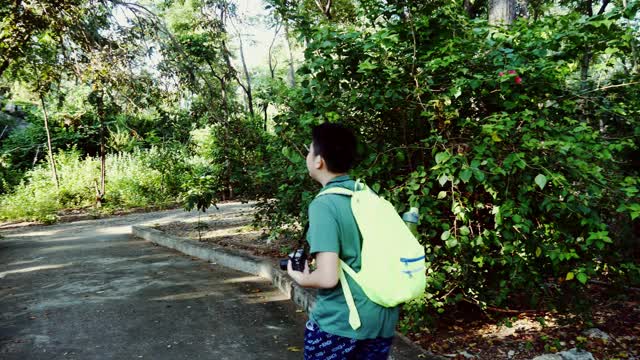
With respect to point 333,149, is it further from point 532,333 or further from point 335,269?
point 532,333

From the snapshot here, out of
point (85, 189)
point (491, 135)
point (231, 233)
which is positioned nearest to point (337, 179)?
point (491, 135)

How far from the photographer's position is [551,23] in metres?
4.25

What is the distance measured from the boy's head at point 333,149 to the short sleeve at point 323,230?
216 millimetres

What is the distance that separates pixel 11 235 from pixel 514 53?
51.2 ft

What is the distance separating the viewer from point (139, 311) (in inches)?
244

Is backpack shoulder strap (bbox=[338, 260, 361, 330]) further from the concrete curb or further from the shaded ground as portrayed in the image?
the shaded ground

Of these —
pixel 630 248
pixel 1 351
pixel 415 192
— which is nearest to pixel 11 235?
pixel 1 351

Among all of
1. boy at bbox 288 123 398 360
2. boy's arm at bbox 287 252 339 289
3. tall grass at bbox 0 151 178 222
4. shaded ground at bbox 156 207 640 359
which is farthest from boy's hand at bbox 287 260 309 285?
tall grass at bbox 0 151 178 222

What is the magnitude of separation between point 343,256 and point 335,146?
0.49 meters

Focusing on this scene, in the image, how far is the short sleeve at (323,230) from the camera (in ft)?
6.99

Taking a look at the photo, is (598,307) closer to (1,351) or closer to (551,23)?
(551,23)

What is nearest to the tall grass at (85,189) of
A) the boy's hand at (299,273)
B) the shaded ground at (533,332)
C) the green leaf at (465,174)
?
the shaded ground at (533,332)

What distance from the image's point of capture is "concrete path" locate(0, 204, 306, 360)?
4938mm

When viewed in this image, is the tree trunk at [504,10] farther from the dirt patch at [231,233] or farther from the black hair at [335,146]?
the black hair at [335,146]
